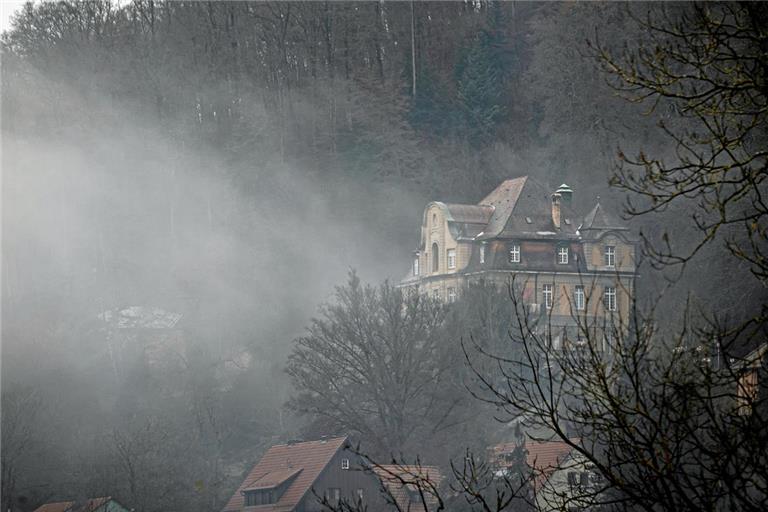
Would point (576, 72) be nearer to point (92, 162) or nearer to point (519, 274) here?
point (519, 274)

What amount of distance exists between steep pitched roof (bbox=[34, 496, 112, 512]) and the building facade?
775 inches

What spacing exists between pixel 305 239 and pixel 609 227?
13.4m

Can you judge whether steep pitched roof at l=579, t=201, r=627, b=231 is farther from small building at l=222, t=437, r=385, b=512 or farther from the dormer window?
small building at l=222, t=437, r=385, b=512

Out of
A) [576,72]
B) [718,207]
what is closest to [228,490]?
[576,72]

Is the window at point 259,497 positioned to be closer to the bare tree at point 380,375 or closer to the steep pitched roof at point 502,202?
the bare tree at point 380,375

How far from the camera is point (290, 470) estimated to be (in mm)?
41375

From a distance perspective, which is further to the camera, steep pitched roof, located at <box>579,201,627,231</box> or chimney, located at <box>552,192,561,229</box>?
chimney, located at <box>552,192,561,229</box>

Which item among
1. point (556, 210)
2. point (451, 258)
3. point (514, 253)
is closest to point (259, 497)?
point (451, 258)

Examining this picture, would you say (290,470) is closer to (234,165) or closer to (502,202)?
(502,202)

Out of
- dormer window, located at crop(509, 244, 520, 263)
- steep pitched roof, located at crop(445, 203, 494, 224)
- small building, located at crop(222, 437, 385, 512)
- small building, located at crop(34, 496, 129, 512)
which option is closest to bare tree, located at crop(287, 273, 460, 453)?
small building, located at crop(222, 437, 385, 512)

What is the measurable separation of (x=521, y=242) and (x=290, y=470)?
65.1 ft

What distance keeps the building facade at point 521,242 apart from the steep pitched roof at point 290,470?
13.9 metres

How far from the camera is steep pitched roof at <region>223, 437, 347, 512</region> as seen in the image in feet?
132

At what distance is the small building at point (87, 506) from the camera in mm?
38709
